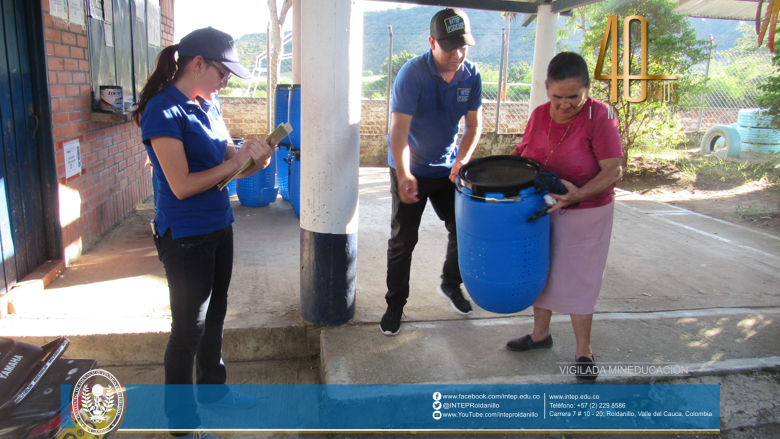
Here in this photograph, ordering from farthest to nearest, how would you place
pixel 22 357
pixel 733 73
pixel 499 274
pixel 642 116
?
pixel 733 73
pixel 642 116
pixel 499 274
pixel 22 357

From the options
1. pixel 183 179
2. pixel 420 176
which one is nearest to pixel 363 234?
pixel 420 176

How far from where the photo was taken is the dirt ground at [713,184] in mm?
7180

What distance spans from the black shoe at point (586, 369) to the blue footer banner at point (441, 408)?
44 millimetres

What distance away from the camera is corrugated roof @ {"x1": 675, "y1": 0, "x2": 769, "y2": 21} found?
303 inches

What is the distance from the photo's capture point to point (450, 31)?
2723 millimetres

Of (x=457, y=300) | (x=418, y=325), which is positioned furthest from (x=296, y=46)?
(x=418, y=325)

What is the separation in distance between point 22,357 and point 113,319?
904 mm

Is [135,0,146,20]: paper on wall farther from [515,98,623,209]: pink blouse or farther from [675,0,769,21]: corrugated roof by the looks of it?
[675,0,769,21]: corrugated roof

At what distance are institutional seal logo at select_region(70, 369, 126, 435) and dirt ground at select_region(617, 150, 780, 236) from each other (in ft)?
23.3

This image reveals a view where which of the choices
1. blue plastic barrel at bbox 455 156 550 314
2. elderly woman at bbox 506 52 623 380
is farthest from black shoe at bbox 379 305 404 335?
elderly woman at bbox 506 52 623 380

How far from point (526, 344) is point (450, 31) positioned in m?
1.84

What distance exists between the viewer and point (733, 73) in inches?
597

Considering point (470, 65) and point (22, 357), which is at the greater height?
point (470, 65)

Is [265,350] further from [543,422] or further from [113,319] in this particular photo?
[543,422]
